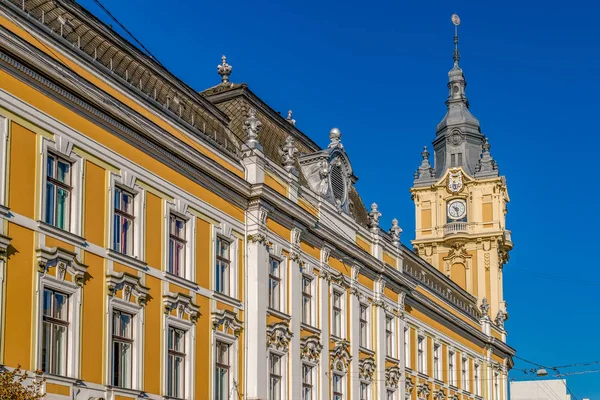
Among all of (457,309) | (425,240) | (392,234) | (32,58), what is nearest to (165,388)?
(32,58)

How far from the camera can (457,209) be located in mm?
84000

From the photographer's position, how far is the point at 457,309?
60625 millimetres

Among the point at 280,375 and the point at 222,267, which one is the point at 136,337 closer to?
the point at 222,267

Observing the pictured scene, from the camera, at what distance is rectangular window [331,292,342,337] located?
42.4 metres

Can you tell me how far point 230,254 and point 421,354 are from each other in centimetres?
1981

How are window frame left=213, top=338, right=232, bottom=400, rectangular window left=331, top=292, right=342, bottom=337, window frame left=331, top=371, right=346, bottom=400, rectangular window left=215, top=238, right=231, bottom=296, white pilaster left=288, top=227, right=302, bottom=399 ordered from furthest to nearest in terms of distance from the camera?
rectangular window left=331, top=292, right=342, bottom=337 < window frame left=331, top=371, right=346, bottom=400 < white pilaster left=288, top=227, right=302, bottom=399 < rectangular window left=215, top=238, right=231, bottom=296 < window frame left=213, top=338, right=232, bottom=400

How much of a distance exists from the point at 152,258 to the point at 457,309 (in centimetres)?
3265

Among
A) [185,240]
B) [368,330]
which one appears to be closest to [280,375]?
[185,240]

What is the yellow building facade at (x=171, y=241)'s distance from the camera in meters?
26.0

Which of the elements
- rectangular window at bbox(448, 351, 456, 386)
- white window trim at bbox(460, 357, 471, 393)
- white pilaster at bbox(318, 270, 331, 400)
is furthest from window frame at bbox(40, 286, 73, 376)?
white window trim at bbox(460, 357, 471, 393)

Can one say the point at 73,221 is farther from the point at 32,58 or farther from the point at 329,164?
the point at 329,164

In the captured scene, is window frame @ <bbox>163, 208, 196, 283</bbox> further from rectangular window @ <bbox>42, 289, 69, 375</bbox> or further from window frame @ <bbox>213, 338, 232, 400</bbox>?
rectangular window @ <bbox>42, 289, 69, 375</bbox>

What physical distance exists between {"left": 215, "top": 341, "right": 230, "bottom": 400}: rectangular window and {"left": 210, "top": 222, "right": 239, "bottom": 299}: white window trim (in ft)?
5.43

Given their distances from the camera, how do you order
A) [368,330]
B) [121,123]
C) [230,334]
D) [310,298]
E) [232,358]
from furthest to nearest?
[368,330] → [310,298] → [232,358] → [230,334] → [121,123]
